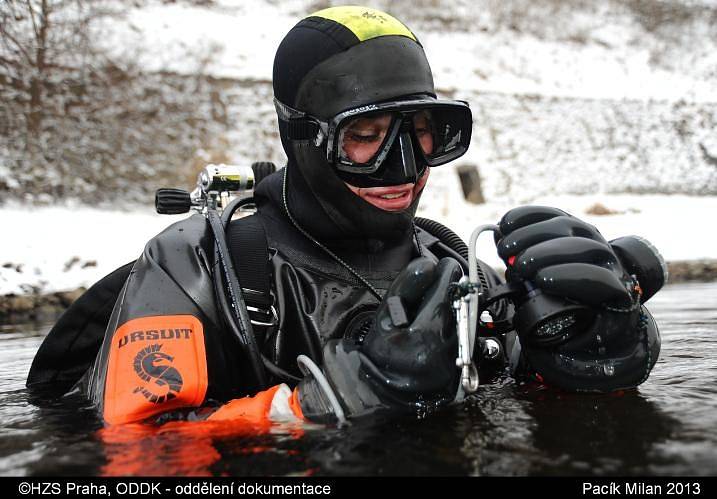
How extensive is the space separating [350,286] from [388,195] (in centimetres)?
38

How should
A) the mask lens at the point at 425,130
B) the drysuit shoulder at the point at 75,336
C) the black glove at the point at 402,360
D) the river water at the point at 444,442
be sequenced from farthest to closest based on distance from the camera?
the drysuit shoulder at the point at 75,336 < the mask lens at the point at 425,130 < the black glove at the point at 402,360 < the river water at the point at 444,442

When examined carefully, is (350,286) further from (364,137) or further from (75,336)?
(75,336)

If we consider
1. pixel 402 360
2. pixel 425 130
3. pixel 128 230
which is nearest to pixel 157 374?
pixel 402 360

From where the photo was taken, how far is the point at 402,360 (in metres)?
1.92

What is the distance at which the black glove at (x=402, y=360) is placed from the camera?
1.92m

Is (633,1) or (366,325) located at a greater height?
(633,1)

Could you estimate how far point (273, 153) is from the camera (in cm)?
1574

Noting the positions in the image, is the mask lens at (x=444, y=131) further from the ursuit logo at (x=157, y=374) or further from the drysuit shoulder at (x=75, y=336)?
the drysuit shoulder at (x=75, y=336)

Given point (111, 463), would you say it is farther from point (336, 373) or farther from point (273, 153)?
point (273, 153)

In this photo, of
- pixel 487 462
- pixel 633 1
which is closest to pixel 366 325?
pixel 487 462

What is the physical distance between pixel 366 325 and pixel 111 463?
102cm

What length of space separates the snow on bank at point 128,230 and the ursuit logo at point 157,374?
6.96 meters

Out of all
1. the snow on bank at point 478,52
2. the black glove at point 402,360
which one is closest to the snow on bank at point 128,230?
the snow on bank at point 478,52

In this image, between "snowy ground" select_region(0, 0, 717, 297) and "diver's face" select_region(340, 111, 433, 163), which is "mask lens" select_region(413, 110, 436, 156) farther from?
"snowy ground" select_region(0, 0, 717, 297)
